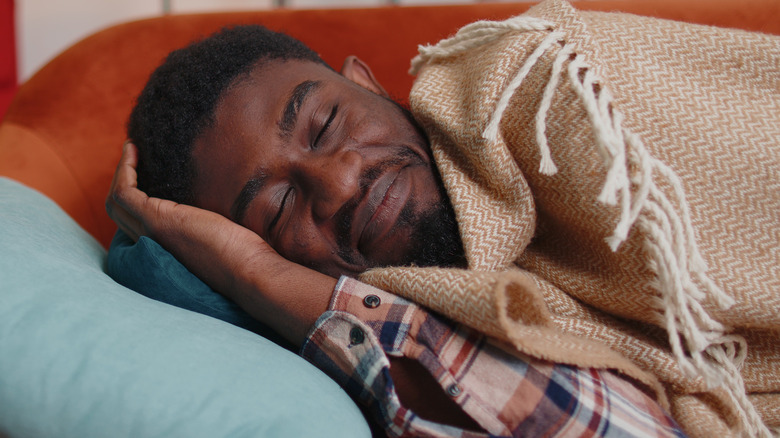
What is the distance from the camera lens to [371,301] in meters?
0.65

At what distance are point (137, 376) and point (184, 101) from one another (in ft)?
1.66

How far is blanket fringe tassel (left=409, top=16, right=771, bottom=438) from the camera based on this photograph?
2.01ft

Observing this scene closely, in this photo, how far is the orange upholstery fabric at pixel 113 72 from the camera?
4.25ft

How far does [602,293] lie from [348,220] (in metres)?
0.36

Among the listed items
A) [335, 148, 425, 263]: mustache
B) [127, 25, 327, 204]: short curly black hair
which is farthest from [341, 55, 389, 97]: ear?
[335, 148, 425, 263]: mustache

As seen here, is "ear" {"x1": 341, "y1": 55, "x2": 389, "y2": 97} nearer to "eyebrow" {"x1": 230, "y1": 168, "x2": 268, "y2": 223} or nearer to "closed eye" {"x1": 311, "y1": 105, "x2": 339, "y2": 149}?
"closed eye" {"x1": 311, "y1": 105, "x2": 339, "y2": 149}

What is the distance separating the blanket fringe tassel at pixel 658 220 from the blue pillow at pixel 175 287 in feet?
1.46

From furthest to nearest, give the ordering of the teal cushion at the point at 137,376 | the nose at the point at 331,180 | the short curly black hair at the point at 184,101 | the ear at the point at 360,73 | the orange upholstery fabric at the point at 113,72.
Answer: the orange upholstery fabric at the point at 113,72 < the ear at the point at 360,73 < the short curly black hair at the point at 184,101 < the nose at the point at 331,180 < the teal cushion at the point at 137,376

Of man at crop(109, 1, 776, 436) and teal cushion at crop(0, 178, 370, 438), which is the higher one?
man at crop(109, 1, 776, 436)

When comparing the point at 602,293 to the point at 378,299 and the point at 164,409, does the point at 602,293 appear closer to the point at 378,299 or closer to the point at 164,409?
the point at 378,299

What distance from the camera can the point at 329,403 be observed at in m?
0.58

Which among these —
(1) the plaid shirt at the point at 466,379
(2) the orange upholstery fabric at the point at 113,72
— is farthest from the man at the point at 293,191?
(2) the orange upholstery fabric at the point at 113,72

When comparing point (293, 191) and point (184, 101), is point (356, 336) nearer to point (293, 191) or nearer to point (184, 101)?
point (293, 191)

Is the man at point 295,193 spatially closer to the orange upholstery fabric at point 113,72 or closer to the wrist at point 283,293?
the wrist at point 283,293
